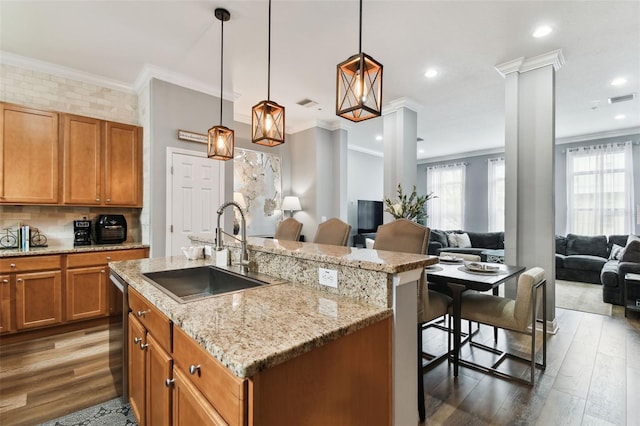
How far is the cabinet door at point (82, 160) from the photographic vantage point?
3.43 m

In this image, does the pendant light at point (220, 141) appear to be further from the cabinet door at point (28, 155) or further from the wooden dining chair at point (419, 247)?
the cabinet door at point (28, 155)

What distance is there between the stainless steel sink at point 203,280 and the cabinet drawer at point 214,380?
Result: 611mm

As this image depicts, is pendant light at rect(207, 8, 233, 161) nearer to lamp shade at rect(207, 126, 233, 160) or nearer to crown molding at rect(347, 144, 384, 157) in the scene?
lamp shade at rect(207, 126, 233, 160)

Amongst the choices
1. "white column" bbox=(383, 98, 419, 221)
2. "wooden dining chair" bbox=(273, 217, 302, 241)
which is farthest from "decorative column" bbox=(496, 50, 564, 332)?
"wooden dining chair" bbox=(273, 217, 302, 241)

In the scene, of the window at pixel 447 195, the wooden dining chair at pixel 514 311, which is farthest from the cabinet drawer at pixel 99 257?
the window at pixel 447 195

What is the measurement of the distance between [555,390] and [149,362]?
8.67ft

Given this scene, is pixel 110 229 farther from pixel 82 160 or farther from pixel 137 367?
pixel 137 367

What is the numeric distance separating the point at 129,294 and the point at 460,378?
240 cm

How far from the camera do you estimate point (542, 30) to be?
117 inches

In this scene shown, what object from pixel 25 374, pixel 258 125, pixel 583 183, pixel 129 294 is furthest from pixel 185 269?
pixel 583 183

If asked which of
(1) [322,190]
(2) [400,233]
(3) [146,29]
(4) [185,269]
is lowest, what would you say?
(4) [185,269]

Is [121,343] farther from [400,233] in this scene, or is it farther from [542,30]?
[542,30]

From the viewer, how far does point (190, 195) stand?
3963 millimetres

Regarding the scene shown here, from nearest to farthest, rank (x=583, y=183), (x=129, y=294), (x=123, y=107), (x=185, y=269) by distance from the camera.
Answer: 1. (x=129, y=294)
2. (x=185, y=269)
3. (x=123, y=107)
4. (x=583, y=183)
